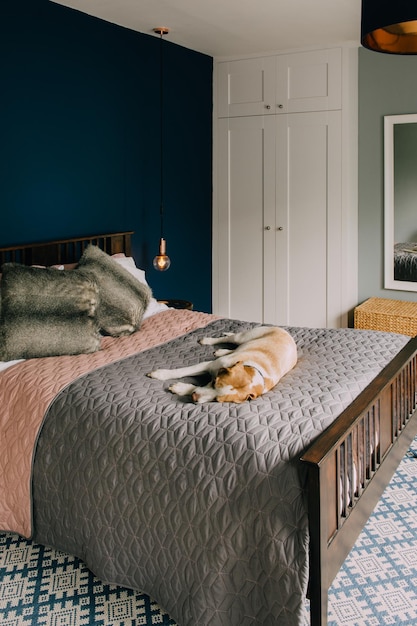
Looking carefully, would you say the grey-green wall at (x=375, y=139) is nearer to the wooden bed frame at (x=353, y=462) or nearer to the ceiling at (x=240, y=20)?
the ceiling at (x=240, y=20)

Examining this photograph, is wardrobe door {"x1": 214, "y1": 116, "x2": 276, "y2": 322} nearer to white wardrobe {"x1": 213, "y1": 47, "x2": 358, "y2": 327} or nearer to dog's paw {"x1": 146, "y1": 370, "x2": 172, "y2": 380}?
white wardrobe {"x1": 213, "y1": 47, "x2": 358, "y2": 327}

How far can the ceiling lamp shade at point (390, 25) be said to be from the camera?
6.34ft

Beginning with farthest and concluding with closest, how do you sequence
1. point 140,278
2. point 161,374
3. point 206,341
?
point 140,278 < point 206,341 < point 161,374

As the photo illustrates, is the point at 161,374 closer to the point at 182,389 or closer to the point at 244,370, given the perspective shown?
the point at 182,389

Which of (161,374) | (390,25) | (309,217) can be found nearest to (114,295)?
(161,374)

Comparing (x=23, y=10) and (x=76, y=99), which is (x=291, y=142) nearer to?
(x=76, y=99)

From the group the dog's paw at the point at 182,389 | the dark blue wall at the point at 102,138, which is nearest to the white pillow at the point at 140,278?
the dark blue wall at the point at 102,138

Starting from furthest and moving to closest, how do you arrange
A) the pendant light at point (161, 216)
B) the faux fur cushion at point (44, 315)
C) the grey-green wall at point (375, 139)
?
the grey-green wall at point (375, 139), the pendant light at point (161, 216), the faux fur cushion at point (44, 315)

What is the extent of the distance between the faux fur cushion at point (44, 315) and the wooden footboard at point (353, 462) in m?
1.34

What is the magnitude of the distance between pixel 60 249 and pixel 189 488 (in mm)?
2214

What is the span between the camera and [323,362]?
2809mm

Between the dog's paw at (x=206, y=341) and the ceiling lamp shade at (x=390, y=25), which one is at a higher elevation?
the ceiling lamp shade at (x=390, y=25)

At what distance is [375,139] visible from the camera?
480 cm

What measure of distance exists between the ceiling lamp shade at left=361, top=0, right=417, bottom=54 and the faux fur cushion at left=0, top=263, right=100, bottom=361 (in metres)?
1.68
